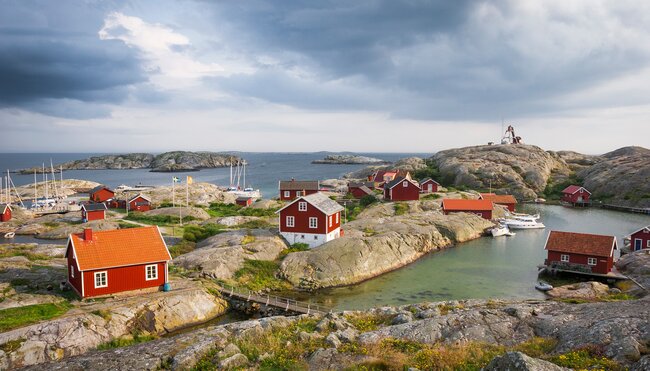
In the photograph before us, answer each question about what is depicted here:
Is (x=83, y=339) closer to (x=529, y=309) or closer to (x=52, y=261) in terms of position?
(x=52, y=261)

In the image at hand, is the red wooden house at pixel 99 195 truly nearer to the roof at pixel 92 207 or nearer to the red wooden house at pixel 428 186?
the roof at pixel 92 207

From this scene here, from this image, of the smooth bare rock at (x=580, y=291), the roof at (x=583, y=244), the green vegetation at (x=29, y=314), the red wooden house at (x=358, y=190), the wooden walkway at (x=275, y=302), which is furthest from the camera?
the red wooden house at (x=358, y=190)

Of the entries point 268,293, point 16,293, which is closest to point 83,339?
point 16,293

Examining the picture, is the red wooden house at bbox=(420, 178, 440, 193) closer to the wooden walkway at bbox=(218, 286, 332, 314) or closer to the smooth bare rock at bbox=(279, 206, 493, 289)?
the smooth bare rock at bbox=(279, 206, 493, 289)

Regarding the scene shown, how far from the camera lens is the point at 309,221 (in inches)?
1779

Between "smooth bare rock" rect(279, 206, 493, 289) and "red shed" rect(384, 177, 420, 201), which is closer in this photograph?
"smooth bare rock" rect(279, 206, 493, 289)

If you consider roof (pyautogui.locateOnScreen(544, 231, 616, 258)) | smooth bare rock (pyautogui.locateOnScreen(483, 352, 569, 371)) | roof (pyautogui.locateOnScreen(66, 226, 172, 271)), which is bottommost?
roof (pyautogui.locateOnScreen(544, 231, 616, 258))

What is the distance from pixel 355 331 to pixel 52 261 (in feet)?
106

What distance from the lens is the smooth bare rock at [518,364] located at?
10.8 meters

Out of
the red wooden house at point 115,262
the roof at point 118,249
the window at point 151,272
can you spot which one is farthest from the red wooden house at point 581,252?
the window at point 151,272

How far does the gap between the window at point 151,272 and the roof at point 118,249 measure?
566 millimetres

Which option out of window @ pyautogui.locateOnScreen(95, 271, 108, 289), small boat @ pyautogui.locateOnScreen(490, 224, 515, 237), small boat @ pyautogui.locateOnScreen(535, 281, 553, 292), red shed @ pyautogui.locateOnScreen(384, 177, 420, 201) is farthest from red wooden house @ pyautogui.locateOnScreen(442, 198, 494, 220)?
window @ pyautogui.locateOnScreen(95, 271, 108, 289)

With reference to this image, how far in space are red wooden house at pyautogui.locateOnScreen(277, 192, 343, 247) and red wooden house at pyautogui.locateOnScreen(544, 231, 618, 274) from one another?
23276mm

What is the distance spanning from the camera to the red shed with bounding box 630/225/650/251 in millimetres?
45938
